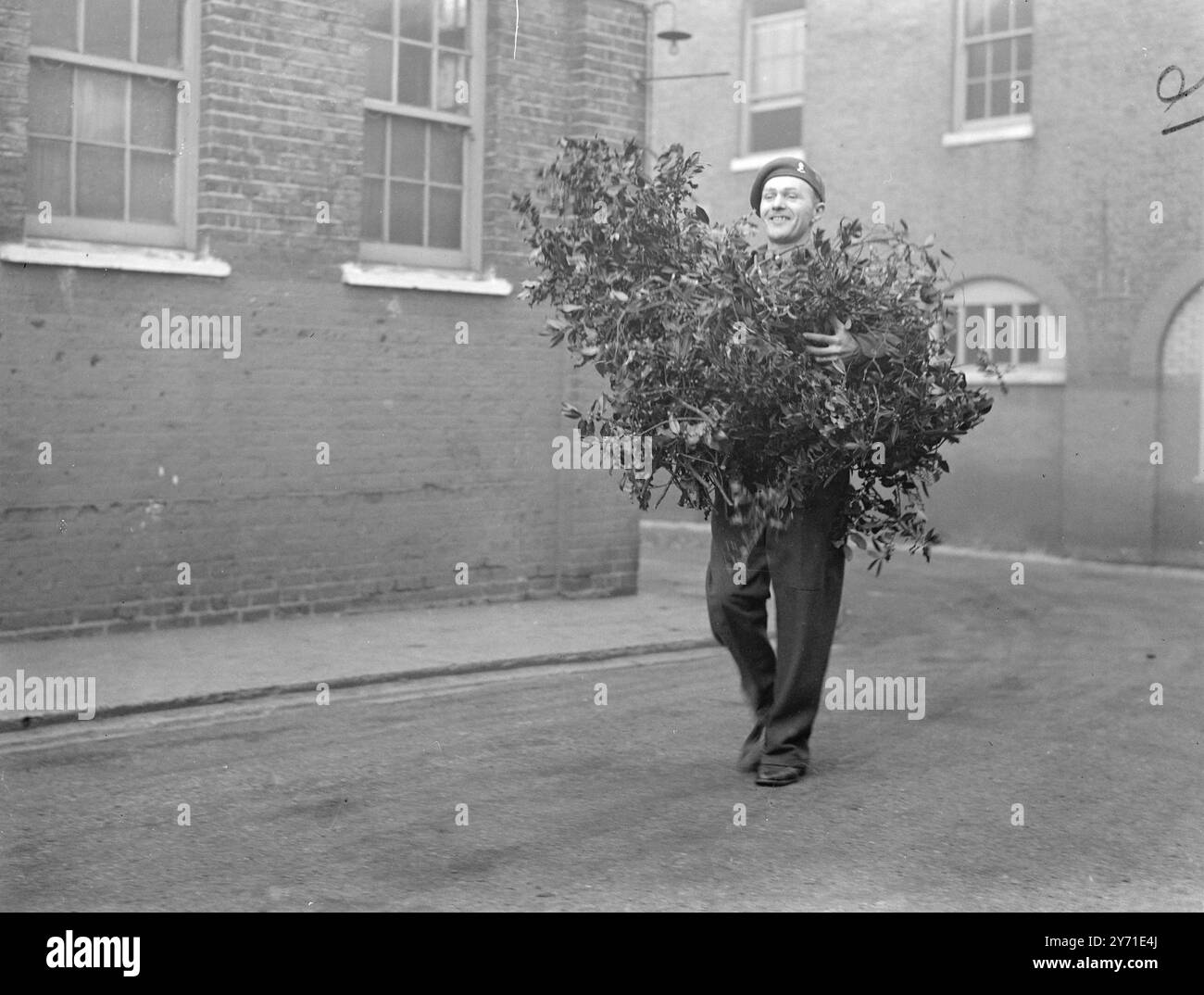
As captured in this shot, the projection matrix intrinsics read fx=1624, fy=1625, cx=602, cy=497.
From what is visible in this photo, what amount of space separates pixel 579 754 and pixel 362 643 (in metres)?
3.03

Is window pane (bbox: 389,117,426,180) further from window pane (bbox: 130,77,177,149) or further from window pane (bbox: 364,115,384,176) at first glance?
window pane (bbox: 130,77,177,149)

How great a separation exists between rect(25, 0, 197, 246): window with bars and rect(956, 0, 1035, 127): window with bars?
32.6ft

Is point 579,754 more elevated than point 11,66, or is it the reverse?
point 11,66

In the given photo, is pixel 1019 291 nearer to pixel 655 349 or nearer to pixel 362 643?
pixel 362 643

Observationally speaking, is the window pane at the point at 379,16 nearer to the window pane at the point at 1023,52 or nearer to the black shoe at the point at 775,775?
the black shoe at the point at 775,775

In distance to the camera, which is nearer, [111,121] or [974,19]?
[111,121]

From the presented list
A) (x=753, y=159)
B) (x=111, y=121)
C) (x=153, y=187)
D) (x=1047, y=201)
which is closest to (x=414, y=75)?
(x=153, y=187)

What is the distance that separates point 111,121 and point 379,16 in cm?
209

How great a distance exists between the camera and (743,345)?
5777 mm

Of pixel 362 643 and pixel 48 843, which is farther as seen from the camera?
pixel 362 643

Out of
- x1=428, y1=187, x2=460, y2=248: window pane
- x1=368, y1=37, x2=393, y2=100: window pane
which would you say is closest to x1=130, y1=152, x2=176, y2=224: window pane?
x1=368, y1=37, x2=393, y2=100: window pane

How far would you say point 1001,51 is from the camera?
17094 millimetres

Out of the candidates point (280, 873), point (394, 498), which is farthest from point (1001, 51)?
point (280, 873)
